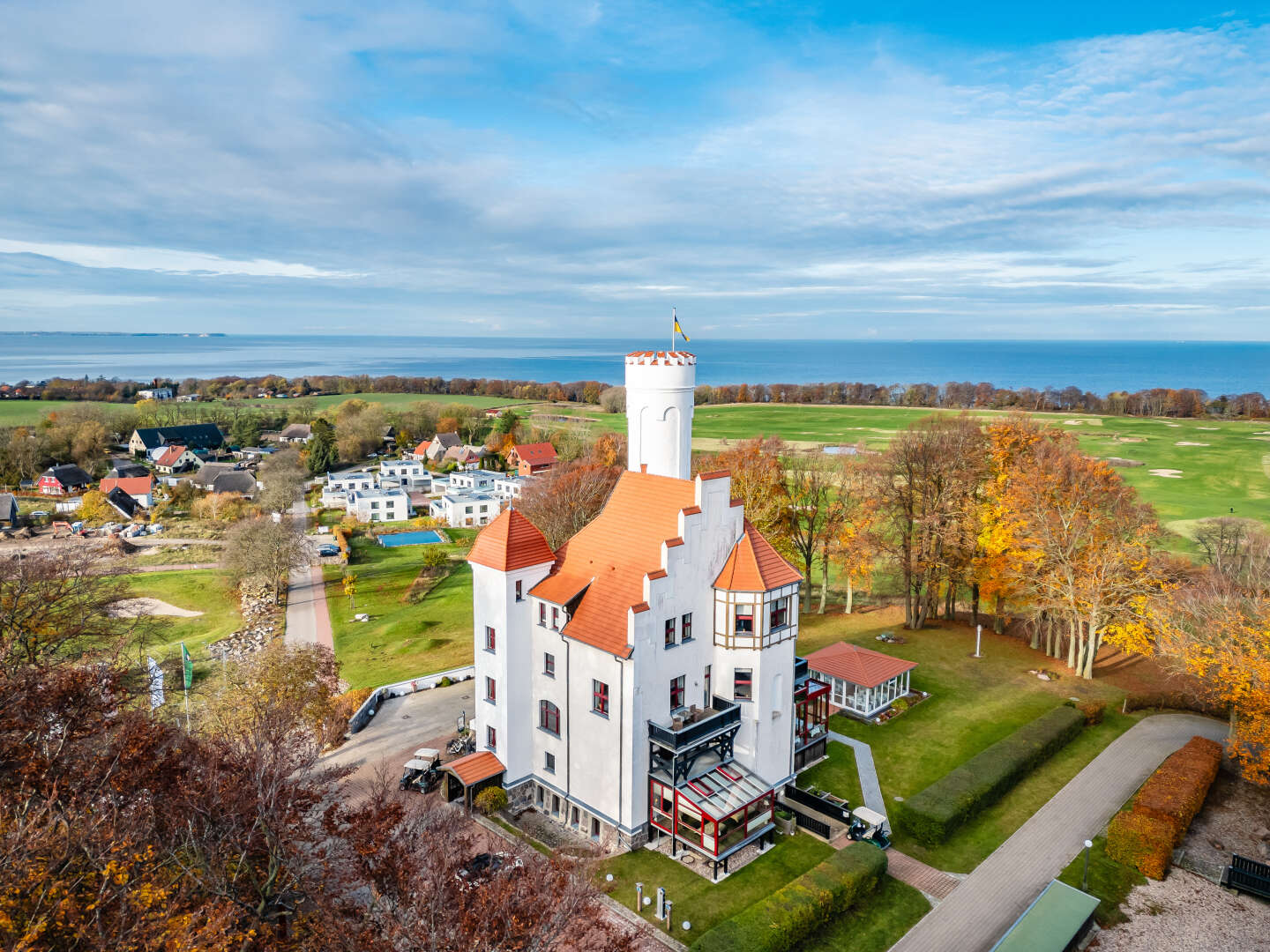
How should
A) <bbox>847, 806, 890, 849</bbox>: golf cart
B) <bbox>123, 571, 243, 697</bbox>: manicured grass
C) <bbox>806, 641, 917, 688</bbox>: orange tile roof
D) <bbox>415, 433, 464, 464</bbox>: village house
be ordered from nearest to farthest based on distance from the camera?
1. <bbox>847, 806, 890, 849</bbox>: golf cart
2. <bbox>806, 641, 917, 688</bbox>: orange tile roof
3. <bbox>123, 571, 243, 697</bbox>: manicured grass
4. <bbox>415, 433, 464, 464</bbox>: village house

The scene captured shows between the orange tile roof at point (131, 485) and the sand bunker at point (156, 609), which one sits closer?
the sand bunker at point (156, 609)

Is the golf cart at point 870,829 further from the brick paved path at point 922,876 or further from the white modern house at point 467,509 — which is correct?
the white modern house at point 467,509

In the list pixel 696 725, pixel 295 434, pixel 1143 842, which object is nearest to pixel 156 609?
pixel 696 725

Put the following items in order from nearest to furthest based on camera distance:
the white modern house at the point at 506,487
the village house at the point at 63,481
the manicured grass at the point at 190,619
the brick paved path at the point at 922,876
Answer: the brick paved path at the point at 922,876 → the manicured grass at the point at 190,619 → the white modern house at the point at 506,487 → the village house at the point at 63,481

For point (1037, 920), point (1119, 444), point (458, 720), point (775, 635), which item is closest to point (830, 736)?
point (775, 635)

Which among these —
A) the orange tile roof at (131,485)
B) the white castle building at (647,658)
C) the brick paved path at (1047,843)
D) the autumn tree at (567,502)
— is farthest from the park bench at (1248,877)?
the orange tile roof at (131,485)

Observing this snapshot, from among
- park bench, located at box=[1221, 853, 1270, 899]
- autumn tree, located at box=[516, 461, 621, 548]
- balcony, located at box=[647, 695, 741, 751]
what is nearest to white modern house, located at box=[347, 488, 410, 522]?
autumn tree, located at box=[516, 461, 621, 548]

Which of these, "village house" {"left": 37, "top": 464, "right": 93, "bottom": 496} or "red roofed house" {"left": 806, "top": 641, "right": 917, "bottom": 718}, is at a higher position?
A: "village house" {"left": 37, "top": 464, "right": 93, "bottom": 496}

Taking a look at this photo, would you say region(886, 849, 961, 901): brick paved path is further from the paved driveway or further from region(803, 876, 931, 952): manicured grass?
the paved driveway
